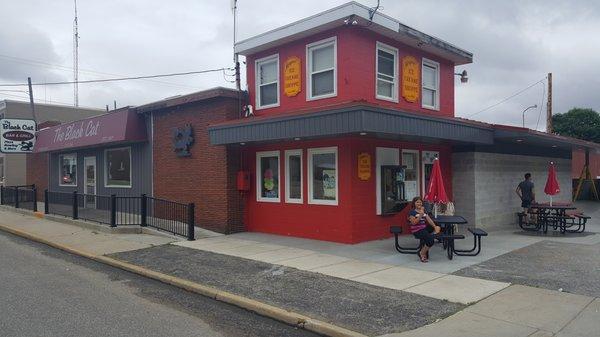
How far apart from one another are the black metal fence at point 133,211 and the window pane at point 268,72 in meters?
4.05

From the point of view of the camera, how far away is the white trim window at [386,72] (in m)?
12.4

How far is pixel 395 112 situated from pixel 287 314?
5299 mm

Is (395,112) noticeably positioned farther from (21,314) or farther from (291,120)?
(21,314)

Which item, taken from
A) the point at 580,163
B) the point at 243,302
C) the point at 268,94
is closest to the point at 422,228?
the point at 243,302

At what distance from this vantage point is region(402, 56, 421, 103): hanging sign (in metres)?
13.1

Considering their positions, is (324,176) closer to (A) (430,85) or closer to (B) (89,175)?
(A) (430,85)

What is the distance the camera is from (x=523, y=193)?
15.1m

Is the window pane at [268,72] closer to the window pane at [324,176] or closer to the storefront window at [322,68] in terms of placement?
the storefront window at [322,68]

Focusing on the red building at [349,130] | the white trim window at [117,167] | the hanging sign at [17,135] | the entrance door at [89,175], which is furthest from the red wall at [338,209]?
the hanging sign at [17,135]

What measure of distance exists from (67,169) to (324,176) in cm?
1543

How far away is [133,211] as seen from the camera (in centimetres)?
1612

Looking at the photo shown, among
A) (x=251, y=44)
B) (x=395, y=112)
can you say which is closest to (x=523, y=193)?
(x=395, y=112)

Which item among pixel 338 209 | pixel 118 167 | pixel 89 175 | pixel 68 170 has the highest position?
pixel 118 167

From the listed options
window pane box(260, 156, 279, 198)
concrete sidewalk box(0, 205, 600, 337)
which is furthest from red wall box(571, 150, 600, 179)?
concrete sidewalk box(0, 205, 600, 337)
